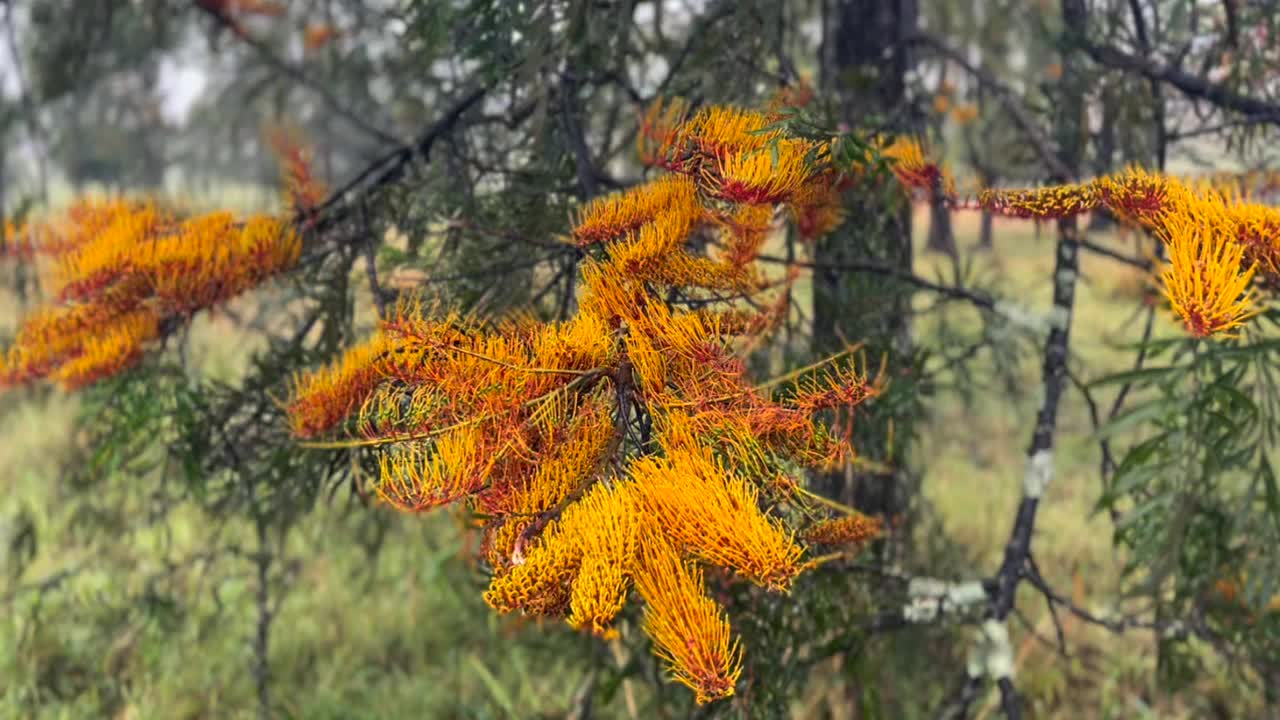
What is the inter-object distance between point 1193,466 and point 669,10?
1709 mm

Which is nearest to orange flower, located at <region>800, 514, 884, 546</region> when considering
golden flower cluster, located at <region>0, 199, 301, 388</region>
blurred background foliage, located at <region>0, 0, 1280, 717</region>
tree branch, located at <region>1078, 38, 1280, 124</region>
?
blurred background foliage, located at <region>0, 0, 1280, 717</region>

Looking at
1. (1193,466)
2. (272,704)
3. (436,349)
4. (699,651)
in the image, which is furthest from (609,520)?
(272,704)

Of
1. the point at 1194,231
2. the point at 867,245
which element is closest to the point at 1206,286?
the point at 1194,231

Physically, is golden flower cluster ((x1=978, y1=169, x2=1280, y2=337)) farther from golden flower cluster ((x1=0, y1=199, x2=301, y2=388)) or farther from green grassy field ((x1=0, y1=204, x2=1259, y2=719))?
green grassy field ((x1=0, y1=204, x2=1259, y2=719))

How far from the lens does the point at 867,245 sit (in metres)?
1.84

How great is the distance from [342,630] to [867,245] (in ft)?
8.49

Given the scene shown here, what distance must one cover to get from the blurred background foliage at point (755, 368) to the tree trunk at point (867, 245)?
11 mm

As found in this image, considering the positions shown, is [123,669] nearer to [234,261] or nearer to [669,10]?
[234,261]

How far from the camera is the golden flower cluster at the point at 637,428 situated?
0.63m

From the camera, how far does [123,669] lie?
2.97 metres

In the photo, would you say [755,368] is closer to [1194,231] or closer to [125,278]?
[1194,231]

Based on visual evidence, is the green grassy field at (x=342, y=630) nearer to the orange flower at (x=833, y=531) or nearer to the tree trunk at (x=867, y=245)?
the tree trunk at (x=867, y=245)

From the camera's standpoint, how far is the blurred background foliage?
4.66 feet

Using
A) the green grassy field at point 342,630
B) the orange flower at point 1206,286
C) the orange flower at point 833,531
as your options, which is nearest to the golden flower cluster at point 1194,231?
the orange flower at point 1206,286
